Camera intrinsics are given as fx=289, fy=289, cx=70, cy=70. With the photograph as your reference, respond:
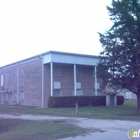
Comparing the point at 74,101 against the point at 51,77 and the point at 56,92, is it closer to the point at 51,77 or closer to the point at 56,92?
the point at 56,92

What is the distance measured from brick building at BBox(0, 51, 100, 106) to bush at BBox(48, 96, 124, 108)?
1775 millimetres

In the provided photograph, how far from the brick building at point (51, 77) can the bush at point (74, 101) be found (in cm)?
177

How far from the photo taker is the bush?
38.1m

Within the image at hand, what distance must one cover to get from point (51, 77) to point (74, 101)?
4.60m

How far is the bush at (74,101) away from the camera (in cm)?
3809

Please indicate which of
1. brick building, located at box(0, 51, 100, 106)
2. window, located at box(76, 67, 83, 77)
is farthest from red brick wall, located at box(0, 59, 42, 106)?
window, located at box(76, 67, 83, 77)

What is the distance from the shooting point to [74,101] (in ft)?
131

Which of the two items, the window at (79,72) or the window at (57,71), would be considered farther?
the window at (79,72)

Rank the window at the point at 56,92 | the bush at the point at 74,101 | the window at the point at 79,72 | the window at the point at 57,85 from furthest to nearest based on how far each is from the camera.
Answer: the window at the point at 79,72 → the window at the point at 56,92 → the window at the point at 57,85 → the bush at the point at 74,101

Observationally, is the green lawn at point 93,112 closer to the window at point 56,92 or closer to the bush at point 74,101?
the bush at point 74,101

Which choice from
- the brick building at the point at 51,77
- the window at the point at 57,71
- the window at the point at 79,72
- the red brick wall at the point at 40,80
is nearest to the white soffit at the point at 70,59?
the brick building at the point at 51,77

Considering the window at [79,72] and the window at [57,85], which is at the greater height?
the window at [79,72]

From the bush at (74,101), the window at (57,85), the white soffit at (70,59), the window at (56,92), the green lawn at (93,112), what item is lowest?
the green lawn at (93,112)

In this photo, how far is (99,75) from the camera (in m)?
29.8
